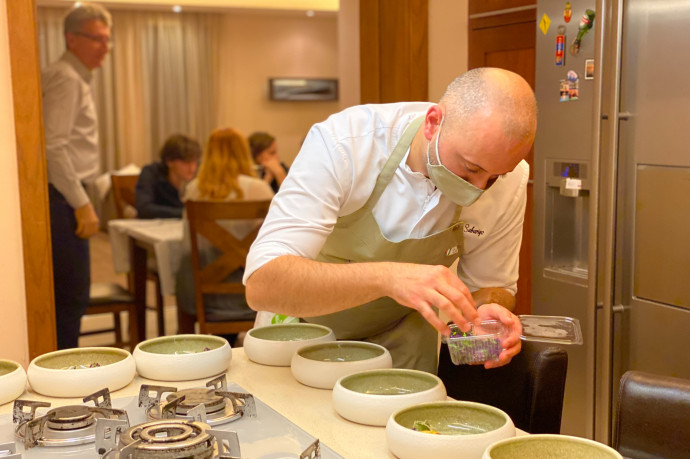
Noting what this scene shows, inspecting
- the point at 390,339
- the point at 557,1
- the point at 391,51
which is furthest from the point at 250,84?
the point at 390,339

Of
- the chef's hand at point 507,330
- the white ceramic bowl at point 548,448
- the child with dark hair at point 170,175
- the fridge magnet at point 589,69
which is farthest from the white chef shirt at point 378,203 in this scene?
the child with dark hair at point 170,175

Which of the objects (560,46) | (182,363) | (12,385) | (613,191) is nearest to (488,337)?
(182,363)

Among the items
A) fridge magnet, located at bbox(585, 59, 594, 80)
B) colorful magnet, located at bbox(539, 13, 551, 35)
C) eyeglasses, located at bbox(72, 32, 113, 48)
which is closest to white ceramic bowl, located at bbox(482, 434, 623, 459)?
fridge magnet, located at bbox(585, 59, 594, 80)

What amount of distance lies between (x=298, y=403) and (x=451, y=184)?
1.65ft

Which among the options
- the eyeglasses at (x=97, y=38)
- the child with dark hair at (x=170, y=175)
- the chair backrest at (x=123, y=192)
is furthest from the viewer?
the chair backrest at (x=123, y=192)

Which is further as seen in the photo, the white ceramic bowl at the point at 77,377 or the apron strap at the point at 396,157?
the apron strap at the point at 396,157

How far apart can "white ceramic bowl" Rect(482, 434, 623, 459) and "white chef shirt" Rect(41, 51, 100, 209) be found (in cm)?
276

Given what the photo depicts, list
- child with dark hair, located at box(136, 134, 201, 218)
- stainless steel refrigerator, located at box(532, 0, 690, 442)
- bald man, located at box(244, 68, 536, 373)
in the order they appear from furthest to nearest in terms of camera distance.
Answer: child with dark hair, located at box(136, 134, 201, 218)
stainless steel refrigerator, located at box(532, 0, 690, 442)
bald man, located at box(244, 68, 536, 373)

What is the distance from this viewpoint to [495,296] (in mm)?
1778

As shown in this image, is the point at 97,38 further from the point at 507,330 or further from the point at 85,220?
the point at 507,330

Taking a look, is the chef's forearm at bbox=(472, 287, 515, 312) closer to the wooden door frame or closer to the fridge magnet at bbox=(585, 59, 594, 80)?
the fridge magnet at bbox=(585, 59, 594, 80)

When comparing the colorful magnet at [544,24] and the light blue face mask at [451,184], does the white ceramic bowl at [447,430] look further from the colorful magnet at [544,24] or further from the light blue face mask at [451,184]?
the colorful magnet at [544,24]

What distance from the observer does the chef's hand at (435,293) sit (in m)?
1.34

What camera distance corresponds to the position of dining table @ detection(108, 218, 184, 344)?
4203 mm
